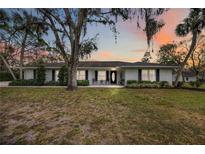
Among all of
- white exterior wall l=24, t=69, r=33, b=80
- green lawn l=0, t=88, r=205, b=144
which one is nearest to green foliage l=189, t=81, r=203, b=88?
green lawn l=0, t=88, r=205, b=144

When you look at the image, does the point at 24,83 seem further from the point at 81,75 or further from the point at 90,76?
the point at 90,76

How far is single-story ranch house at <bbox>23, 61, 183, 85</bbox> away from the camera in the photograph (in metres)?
15.0

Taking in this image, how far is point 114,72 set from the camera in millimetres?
17750

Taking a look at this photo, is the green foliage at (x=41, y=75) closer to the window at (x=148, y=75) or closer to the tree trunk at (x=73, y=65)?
the tree trunk at (x=73, y=65)

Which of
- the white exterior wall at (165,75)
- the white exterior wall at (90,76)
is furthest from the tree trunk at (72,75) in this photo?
the white exterior wall at (165,75)

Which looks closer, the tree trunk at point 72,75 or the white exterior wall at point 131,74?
the tree trunk at point 72,75

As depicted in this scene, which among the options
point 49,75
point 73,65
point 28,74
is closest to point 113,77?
point 49,75

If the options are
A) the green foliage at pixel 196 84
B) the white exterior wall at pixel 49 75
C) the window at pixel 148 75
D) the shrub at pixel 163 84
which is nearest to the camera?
the shrub at pixel 163 84

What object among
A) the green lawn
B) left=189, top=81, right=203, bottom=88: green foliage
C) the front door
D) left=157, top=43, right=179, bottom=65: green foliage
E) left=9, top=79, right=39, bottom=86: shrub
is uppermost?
left=157, top=43, right=179, bottom=65: green foliage

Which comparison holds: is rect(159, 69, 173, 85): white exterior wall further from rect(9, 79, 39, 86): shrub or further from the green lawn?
rect(9, 79, 39, 86): shrub

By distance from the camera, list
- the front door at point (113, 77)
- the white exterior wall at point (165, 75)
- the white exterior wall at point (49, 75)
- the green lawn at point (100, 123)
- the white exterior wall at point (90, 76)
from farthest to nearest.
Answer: the front door at point (113, 77), the white exterior wall at point (90, 76), the white exterior wall at point (49, 75), the white exterior wall at point (165, 75), the green lawn at point (100, 123)

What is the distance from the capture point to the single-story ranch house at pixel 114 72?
49.1ft

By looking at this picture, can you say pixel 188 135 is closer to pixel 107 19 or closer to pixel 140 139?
pixel 140 139
